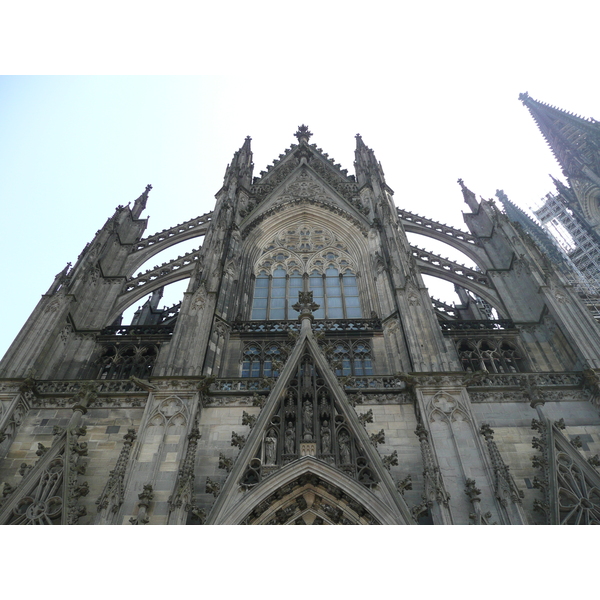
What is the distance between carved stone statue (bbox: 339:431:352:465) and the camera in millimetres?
10383

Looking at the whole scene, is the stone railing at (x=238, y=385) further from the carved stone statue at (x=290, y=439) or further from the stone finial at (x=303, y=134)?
the stone finial at (x=303, y=134)

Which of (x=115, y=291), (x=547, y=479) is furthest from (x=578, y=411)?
(x=115, y=291)

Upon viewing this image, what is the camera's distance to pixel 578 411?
12.0 meters

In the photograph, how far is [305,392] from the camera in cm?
1172

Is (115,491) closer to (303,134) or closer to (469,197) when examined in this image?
(469,197)

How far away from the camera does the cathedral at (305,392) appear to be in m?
9.73

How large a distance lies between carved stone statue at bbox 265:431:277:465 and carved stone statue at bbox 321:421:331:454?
3.08 ft

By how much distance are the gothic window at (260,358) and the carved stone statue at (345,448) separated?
3.36 metres

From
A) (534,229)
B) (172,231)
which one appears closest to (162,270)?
(172,231)

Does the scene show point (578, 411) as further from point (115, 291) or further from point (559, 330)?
point (115, 291)

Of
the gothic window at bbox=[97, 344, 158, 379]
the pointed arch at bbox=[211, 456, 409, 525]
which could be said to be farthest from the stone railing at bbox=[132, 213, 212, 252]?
the pointed arch at bbox=[211, 456, 409, 525]

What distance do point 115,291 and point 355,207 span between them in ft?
31.5

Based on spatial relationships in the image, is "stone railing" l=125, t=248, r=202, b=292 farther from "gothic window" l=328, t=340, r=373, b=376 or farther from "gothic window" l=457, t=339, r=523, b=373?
"gothic window" l=457, t=339, r=523, b=373

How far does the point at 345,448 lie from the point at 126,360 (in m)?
6.74
